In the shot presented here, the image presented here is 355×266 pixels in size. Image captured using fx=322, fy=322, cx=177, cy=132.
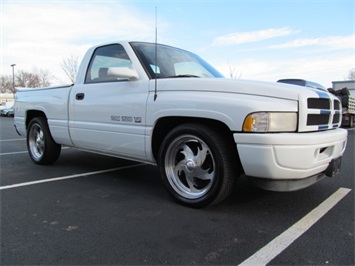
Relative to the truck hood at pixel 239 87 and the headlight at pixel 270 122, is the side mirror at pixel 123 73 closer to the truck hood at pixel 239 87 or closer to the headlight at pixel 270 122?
the truck hood at pixel 239 87

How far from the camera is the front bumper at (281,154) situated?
2832mm

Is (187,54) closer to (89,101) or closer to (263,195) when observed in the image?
(89,101)

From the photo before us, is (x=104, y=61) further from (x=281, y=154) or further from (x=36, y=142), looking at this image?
(x=281, y=154)

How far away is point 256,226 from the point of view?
9.91 feet

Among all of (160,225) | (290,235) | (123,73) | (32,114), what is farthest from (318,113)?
(32,114)

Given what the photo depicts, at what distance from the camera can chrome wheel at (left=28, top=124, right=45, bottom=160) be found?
575 centimetres

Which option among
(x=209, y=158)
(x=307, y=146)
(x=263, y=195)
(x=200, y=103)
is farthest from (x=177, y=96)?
(x=263, y=195)

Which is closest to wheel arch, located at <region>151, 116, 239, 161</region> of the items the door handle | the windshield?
the windshield

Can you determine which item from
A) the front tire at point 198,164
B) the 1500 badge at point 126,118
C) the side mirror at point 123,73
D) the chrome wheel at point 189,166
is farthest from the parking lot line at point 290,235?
the side mirror at point 123,73

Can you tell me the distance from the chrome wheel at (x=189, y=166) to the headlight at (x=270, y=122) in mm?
547

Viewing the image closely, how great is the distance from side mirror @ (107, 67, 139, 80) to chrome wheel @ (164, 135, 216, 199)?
3.18 ft

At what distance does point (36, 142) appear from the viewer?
594cm

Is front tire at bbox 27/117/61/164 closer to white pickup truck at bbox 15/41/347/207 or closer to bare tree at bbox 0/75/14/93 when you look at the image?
white pickup truck at bbox 15/41/347/207

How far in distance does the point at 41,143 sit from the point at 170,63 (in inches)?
118
